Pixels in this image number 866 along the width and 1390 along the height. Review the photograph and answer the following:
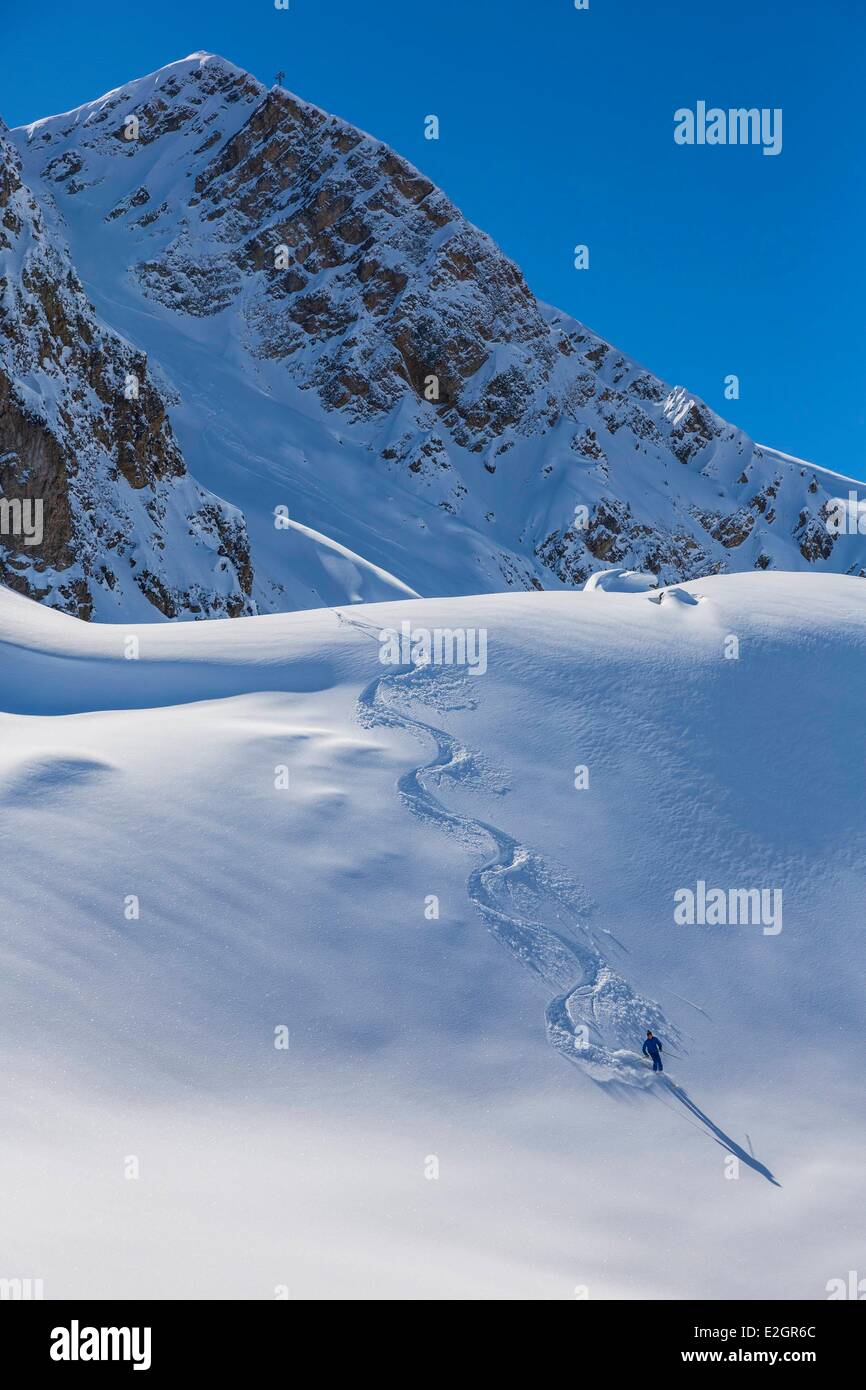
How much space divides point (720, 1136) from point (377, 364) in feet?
308

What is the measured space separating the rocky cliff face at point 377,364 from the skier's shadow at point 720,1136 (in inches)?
2493

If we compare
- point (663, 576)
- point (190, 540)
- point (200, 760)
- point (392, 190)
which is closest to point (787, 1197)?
point (200, 760)

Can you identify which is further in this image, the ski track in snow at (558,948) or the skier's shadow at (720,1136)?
the ski track in snow at (558,948)

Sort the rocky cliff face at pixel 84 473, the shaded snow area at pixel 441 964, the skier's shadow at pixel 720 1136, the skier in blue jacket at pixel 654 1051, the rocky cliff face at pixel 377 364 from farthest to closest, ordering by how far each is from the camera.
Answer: the rocky cliff face at pixel 377 364 → the rocky cliff face at pixel 84 473 → the skier in blue jacket at pixel 654 1051 → the skier's shadow at pixel 720 1136 → the shaded snow area at pixel 441 964

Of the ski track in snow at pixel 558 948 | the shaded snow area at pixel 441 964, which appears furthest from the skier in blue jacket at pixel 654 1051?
the shaded snow area at pixel 441 964

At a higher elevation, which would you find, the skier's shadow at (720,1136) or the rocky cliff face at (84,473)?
the rocky cliff face at (84,473)

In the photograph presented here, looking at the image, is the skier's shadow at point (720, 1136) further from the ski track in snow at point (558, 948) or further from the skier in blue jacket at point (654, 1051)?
the skier in blue jacket at point (654, 1051)

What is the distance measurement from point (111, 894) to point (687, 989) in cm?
567

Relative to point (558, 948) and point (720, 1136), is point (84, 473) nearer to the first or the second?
point (558, 948)

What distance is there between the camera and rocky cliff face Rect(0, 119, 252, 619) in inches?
1752

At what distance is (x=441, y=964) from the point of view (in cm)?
1060

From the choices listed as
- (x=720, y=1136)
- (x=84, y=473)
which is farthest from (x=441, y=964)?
(x=84, y=473)

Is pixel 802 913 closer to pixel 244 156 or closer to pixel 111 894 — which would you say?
pixel 111 894

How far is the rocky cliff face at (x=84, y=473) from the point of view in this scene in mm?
44500
